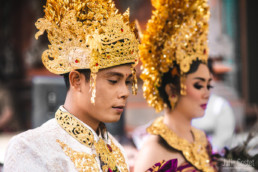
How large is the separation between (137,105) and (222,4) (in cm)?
199

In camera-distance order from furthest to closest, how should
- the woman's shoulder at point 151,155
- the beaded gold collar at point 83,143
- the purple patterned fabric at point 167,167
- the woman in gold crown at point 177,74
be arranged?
the woman in gold crown at point 177,74
the woman's shoulder at point 151,155
the purple patterned fabric at point 167,167
the beaded gold collar at point 83,143

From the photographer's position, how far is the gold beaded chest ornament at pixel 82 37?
1.18 meters

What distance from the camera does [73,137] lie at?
1.18m

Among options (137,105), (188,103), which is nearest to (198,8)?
(188,103)

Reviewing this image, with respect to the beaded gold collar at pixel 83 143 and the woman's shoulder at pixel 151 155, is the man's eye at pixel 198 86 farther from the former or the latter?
the beaded gold collar at pixel 83 143

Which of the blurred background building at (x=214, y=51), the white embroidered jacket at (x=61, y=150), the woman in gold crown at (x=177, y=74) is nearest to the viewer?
the white embroidered jacket at (x=61, y=150)

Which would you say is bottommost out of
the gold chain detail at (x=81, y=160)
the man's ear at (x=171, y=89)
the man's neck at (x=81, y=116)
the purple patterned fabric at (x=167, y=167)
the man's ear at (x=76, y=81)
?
the purple patterned fabric at (x=167, y=167)

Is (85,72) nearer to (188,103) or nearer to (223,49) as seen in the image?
(188,103)

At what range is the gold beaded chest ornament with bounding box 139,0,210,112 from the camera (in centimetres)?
176

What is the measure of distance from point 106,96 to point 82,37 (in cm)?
23

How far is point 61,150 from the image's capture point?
112 cm

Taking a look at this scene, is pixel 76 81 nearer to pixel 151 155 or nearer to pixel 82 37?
pixel 82 37

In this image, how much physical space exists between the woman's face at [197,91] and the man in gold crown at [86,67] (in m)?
0.61

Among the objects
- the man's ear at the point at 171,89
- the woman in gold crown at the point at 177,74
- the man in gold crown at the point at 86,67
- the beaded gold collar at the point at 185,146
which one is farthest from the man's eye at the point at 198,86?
the man in gold crown at the point at 86,67
